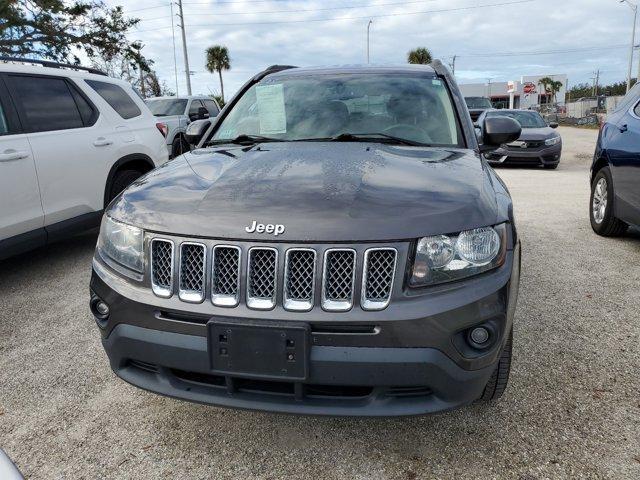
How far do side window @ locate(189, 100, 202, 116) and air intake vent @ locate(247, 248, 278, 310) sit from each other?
38.1 ft

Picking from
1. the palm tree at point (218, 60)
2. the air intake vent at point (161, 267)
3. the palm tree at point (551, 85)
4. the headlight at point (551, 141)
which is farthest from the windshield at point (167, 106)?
the palm tree at point (551, 85)

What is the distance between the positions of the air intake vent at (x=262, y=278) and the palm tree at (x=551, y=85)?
279 feet

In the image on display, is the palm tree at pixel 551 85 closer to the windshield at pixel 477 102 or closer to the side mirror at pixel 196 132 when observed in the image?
the windshield at pixel 477 102

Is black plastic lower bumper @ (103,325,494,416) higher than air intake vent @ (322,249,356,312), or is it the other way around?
air intake vent @ (322,249,356,312)

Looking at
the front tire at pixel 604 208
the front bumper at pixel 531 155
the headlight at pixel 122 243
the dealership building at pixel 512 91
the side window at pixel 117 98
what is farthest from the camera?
the dealership building at pixel 512 91

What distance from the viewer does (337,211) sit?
1.91 m

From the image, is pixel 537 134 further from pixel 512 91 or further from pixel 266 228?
pixel 512 91

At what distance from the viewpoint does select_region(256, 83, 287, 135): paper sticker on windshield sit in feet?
10.4

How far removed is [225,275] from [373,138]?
1.38 metres

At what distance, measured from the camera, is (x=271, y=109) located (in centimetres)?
330

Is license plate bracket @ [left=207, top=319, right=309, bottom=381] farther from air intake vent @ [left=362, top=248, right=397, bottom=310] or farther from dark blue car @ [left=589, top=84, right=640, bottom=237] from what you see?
dark blue car @ [left=589, top=84, right=640, bottom=237]

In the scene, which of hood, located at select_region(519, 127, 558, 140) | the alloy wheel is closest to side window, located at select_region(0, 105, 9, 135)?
the alloy wheel

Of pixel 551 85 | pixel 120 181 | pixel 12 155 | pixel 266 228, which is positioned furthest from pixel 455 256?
pixel 551 85

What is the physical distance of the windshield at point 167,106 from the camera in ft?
42.1
